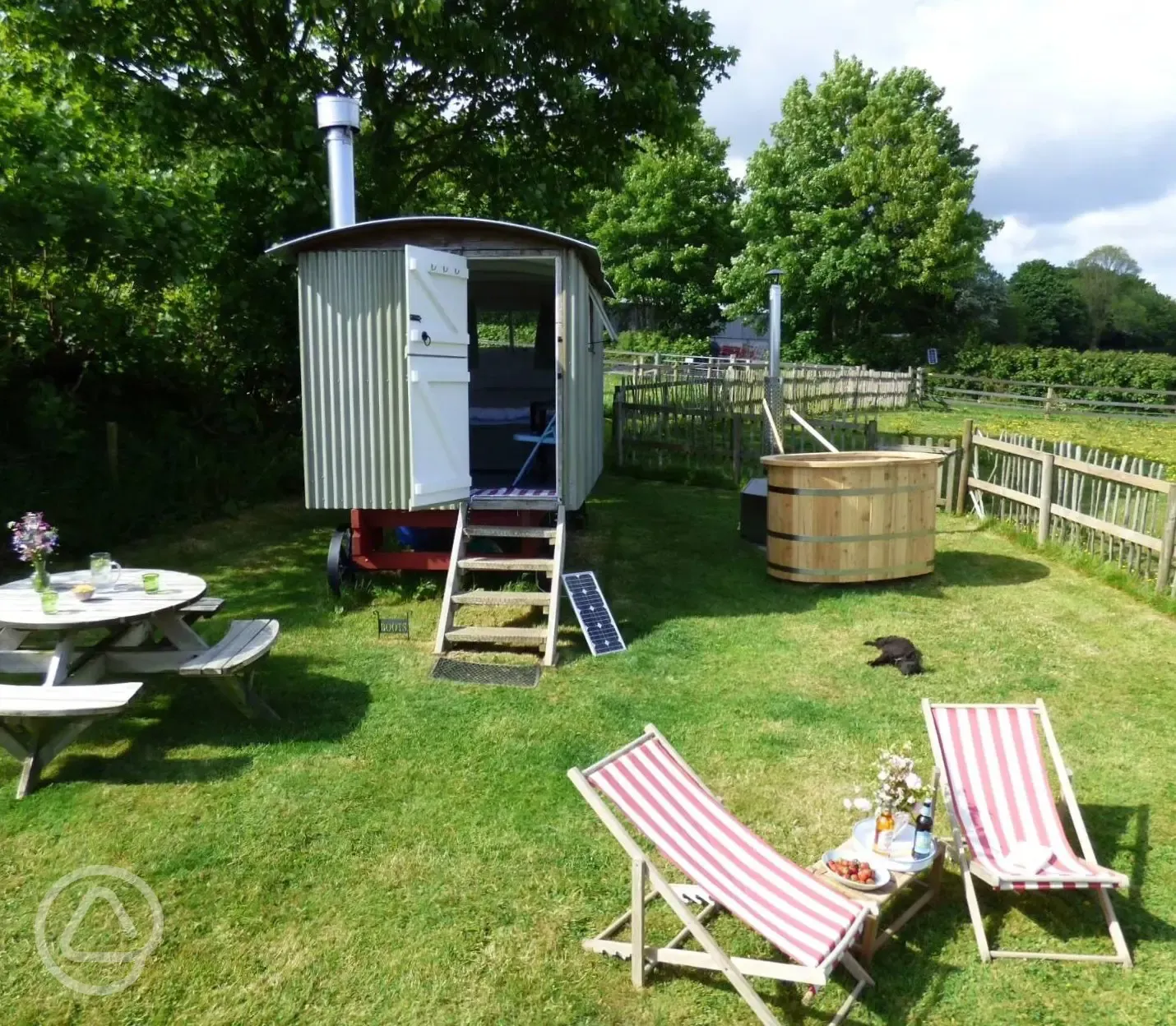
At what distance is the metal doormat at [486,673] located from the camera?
6344mm

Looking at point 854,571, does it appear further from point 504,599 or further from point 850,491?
point 504,599

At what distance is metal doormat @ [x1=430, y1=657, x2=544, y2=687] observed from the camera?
6.34 meters

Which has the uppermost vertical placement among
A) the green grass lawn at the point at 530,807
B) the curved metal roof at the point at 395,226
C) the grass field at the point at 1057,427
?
the curved metal roof at the point at 395,226

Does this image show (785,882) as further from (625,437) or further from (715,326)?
(715,326)

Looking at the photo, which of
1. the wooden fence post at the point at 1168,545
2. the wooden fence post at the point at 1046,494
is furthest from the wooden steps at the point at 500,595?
the wooden fence post at the point at 1046,494

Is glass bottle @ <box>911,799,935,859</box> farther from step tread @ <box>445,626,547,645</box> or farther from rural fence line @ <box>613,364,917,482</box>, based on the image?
rural fence line @ <box>613,364,917,482</box>

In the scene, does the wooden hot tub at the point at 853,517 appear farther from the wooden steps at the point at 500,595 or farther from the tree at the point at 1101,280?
the tree at the point at 1101,280

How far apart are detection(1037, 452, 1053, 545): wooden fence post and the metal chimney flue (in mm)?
7749

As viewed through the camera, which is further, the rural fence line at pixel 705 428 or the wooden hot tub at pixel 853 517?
the rural fence line at pixel 705 428

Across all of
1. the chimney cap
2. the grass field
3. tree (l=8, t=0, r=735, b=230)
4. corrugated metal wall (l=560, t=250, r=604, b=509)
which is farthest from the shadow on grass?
the grass field

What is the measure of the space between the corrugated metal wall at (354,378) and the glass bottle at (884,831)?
500 centimetres

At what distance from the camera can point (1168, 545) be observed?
25.8ft

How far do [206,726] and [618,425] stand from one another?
11062 millimetres

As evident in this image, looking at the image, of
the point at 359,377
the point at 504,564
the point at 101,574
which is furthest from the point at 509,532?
the point at 101,574
